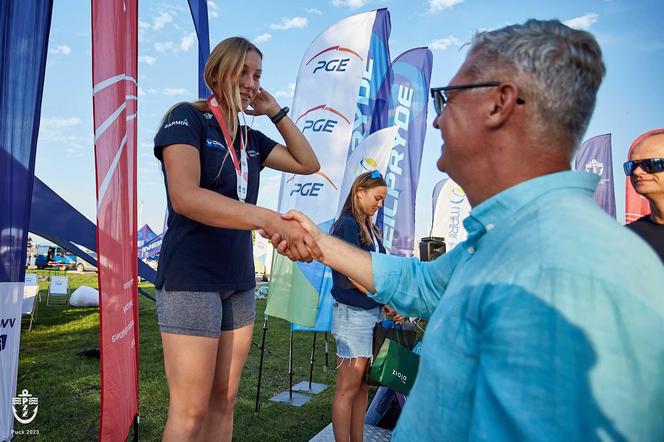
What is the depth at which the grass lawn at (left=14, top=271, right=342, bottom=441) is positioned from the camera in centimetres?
419

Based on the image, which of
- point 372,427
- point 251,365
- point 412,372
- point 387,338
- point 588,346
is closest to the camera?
point 588,346

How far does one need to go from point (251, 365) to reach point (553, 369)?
6.75 metres

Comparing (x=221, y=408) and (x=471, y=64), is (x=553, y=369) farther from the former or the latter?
(x=221, y=408)

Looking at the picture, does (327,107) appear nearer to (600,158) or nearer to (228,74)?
(228,74)

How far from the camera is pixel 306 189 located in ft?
20.4

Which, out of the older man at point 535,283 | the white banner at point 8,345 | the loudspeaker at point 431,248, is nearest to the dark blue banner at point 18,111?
the white banner at point 8,345

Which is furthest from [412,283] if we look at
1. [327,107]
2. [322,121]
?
[327,107]

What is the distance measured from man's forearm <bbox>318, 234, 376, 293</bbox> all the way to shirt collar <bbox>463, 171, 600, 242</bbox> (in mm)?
714

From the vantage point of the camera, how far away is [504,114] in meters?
1.10

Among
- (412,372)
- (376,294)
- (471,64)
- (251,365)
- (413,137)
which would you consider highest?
(413,137)

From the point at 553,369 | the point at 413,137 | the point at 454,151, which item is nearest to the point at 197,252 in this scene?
the point at 454,151

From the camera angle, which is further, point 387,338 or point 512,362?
point 387,338

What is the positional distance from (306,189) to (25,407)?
392cm

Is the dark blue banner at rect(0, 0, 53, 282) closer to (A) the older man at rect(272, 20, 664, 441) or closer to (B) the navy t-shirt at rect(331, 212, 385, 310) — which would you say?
(B) the navy t-shirt at rect(331, 212, 385, 310)
